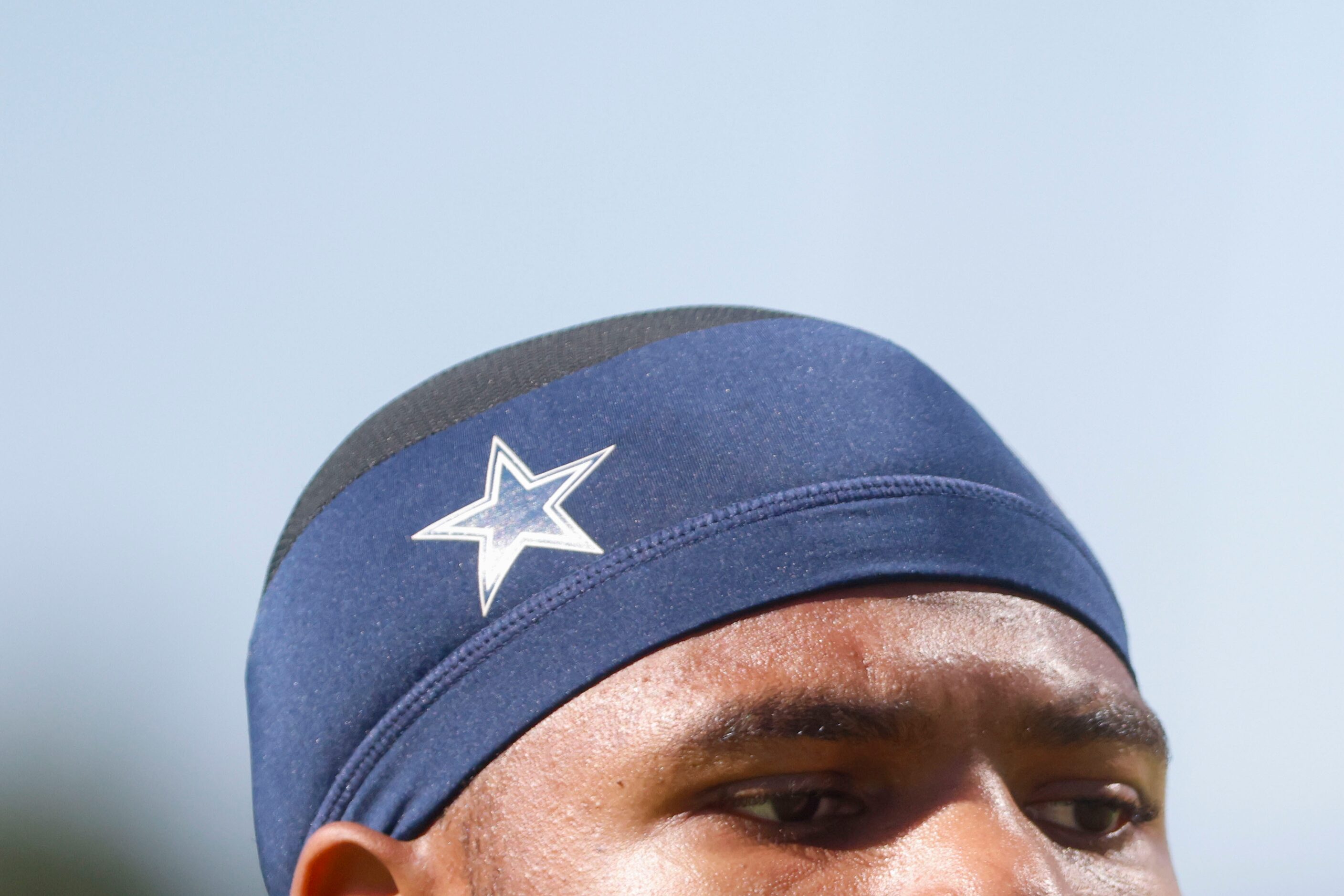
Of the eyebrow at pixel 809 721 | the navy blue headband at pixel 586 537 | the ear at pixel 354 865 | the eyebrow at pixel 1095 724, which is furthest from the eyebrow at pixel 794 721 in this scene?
the ear at pixel 354 865

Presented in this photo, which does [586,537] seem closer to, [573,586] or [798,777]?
[573,586]

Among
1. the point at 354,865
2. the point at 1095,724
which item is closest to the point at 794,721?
the point at 1095,724

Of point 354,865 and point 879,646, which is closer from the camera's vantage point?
point 879,646

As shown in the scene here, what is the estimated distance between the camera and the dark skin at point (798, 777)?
184 cm

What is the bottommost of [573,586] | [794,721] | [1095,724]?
[794,721]

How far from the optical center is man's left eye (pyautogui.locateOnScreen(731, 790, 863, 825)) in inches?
74.0

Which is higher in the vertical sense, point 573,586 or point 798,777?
point 573,586

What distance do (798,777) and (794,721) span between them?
0.08 metres

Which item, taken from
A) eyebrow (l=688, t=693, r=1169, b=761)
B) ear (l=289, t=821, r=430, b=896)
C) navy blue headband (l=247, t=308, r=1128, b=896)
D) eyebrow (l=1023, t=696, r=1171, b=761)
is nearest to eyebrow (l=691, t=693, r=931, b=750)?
eyebrow (l=688, t=693, r=1169, b=761)

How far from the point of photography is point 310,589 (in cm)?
237

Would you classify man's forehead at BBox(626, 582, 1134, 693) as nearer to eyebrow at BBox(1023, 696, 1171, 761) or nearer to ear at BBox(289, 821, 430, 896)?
eyebrow at BBox(1023, 696, 1171, 761)

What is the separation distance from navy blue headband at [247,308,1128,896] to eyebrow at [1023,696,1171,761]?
0.60 feet

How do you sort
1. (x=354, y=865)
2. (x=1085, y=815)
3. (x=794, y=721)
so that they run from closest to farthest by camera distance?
(x=794, y=721), (x=354, y=865), (x=1085, y=815)

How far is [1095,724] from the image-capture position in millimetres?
2098
